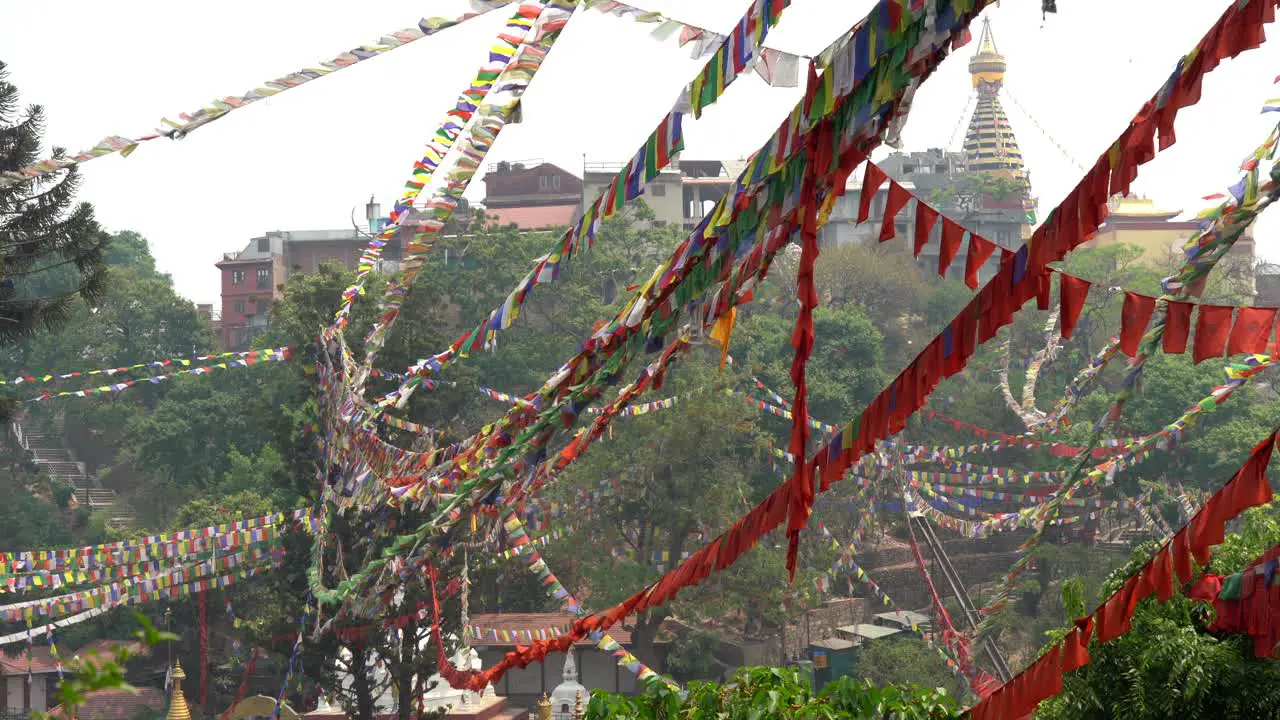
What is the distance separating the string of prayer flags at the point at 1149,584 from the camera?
189 inches

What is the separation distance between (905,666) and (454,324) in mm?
22719

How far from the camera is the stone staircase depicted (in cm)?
4872

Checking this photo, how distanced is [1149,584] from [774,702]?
7.66ft

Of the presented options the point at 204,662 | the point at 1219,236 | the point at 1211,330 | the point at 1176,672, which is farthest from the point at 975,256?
the point at 204,662

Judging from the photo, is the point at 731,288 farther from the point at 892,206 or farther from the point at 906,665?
the point at 906,665

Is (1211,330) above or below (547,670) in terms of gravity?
above

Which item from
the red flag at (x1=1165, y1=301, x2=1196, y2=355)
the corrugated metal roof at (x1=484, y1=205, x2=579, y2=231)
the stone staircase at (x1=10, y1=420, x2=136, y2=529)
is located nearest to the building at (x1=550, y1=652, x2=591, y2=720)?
the red flag at (x1=1165, y1=301, x2=1196, y2=355)

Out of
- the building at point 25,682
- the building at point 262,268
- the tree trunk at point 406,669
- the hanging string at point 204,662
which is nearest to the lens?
the tree trunk at point 406,669

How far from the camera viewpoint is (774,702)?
724cm

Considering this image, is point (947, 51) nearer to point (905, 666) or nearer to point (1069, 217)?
point (1069, 217)

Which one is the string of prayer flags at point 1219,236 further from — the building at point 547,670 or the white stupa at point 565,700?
the building at point 547,670

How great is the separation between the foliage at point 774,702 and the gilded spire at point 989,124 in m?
66.6

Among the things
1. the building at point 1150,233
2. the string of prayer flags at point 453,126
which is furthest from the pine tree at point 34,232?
the building at point 1150,233

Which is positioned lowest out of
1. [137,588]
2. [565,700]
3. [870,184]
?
[565,700]
